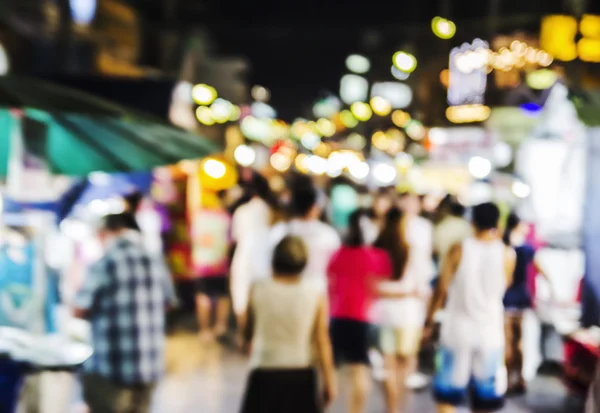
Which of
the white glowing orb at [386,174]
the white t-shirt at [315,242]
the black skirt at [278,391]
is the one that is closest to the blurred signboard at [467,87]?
the white glowing orb at [386,174]

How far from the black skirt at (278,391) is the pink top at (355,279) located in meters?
2.24

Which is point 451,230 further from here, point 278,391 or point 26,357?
point 26,357

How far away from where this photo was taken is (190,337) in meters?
13.0

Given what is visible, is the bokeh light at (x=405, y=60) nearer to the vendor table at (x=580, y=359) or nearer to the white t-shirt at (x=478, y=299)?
the vendor table at (x=580, y=359)

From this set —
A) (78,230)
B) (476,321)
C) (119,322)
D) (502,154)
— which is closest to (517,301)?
(476,321)

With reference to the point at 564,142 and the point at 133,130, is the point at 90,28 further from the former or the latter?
the point at 133,130

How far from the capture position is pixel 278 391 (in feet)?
17.1

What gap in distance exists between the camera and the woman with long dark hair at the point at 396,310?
783cm

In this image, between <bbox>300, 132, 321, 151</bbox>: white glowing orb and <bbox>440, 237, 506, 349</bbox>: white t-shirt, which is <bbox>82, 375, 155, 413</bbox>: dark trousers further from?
<bbox>300, 132, 321, 151</bbox>: white glowing orb

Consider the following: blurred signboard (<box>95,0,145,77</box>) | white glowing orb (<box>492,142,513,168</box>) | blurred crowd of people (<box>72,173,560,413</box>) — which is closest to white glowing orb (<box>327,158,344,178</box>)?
white glowing orb (<box>492,142,513,168</box>)

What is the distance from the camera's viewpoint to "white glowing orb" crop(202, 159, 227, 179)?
51.8ft

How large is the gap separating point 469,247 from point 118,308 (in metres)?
2.83

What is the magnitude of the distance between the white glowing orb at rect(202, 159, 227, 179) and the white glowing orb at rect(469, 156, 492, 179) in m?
7.76

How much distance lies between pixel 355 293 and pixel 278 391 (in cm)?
233
